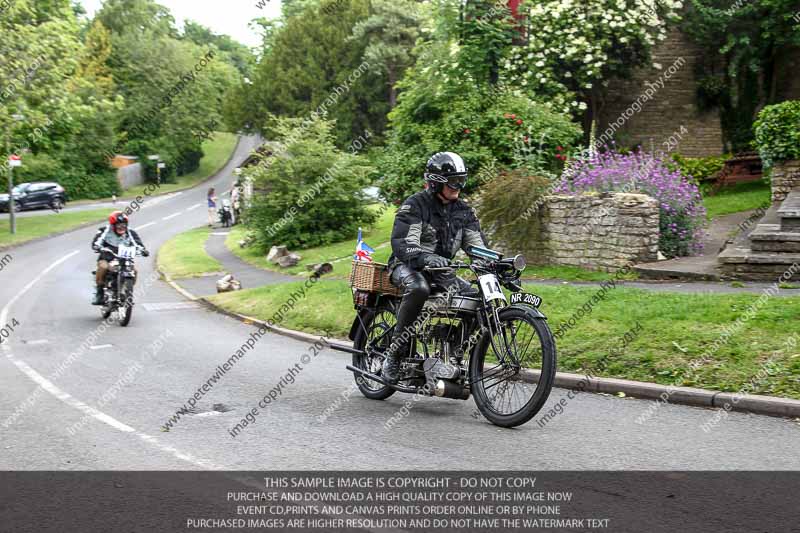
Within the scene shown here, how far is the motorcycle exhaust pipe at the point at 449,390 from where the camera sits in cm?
704

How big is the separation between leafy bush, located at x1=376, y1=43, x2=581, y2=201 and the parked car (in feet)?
116

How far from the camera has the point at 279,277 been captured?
22453 mm

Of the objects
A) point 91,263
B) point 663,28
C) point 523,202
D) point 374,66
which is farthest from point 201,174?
point 523,202

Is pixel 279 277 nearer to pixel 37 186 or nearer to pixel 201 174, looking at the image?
pixel 37 186

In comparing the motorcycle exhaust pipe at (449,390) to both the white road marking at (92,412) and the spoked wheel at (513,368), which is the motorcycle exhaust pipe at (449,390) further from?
the white road marking at (92,412)

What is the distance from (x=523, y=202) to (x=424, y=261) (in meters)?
9.43

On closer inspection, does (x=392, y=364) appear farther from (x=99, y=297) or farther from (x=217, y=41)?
(x=217, y=41)

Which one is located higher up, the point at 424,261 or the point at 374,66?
the point at 374,66

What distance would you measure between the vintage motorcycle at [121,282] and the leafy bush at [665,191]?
8.67 meters

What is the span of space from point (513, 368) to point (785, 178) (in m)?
14.9

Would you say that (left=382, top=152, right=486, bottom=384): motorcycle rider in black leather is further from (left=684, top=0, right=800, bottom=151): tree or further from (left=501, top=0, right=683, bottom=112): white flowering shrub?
(left=684, top=0, right=800, bottom=151): tree

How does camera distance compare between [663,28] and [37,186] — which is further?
[37,186]

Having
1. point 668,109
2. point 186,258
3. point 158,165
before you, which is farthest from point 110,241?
point 158,165

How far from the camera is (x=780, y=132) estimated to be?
18812 millimetres
